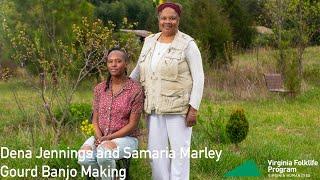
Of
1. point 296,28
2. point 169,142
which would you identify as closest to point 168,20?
point 169,142

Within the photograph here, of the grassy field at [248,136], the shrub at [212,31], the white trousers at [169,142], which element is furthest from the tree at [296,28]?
the white trousers at [169,142]

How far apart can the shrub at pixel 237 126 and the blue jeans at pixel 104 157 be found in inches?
76.2

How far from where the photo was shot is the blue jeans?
4352 millimetres

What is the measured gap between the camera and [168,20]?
4.34 meters

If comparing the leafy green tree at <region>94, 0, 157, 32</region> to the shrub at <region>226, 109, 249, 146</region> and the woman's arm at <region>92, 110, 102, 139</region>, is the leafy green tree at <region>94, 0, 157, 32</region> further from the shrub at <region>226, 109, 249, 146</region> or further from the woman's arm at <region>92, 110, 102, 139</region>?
the woman's arm at <region>92, 110, 102, 139</region>

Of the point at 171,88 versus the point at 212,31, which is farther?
the point at 212,31

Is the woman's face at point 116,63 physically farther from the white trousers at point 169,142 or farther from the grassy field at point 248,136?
the grassy field at point 248,136

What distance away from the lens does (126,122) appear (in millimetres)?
4566

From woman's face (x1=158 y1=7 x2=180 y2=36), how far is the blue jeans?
100 cm

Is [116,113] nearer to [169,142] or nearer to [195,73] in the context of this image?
[169,142]

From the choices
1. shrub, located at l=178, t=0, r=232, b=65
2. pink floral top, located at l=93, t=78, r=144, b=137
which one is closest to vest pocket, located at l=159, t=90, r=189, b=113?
pink floral top, located at l=93, t=78, r=144, b=137

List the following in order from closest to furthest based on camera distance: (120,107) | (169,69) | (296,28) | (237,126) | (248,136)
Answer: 1. (169,69)
2. (120,107)
3. (237,126)
4. (248,136)
5. (296,28)

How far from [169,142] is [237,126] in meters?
1.80

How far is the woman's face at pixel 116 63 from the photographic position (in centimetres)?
456
